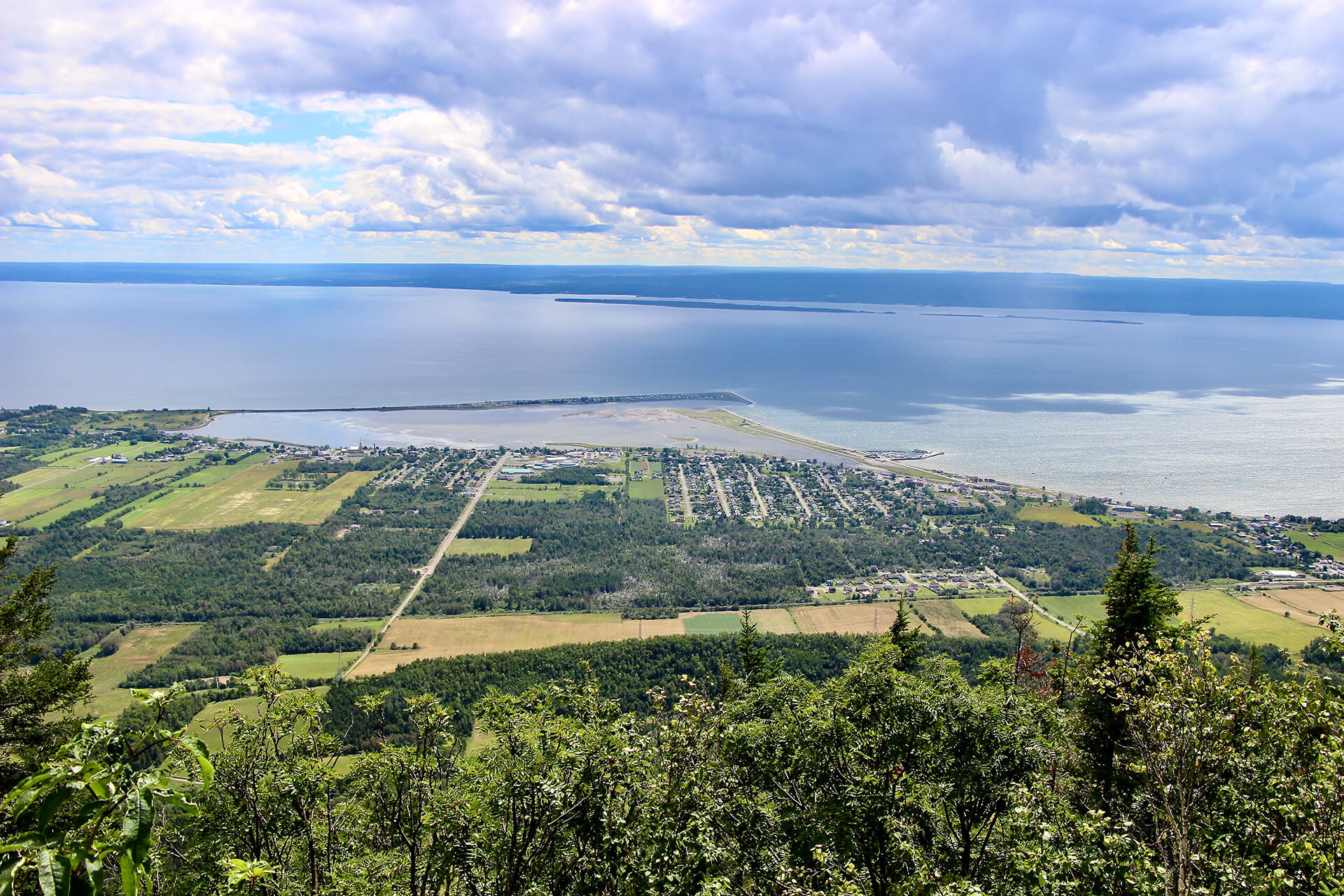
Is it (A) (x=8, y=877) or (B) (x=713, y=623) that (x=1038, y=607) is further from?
(A) (x=8, y=877)

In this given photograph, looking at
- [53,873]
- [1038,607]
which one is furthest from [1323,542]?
[53,873]

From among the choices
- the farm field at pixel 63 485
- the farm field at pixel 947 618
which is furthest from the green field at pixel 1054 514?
the farm field at pixel 63 485

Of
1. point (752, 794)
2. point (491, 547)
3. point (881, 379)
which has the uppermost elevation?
point (881, 379)

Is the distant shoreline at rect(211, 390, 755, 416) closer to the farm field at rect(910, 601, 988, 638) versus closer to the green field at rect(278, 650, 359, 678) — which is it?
the green field at rect(278, 650, 359, 678)

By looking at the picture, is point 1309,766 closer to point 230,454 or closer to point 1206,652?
point 1206,652

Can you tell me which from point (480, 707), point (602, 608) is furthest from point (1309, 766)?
point (602, 608)

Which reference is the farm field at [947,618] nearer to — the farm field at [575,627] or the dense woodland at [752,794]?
the farm field at [575,627]

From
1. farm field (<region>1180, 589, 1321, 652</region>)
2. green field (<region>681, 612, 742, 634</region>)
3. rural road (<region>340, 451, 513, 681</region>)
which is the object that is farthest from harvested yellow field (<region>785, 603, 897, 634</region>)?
rural road (<region>340, 451, 513, 681</region>)

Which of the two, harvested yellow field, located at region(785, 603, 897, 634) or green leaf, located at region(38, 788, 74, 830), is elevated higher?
green leaf, located at region(38, 788, 74, 830)
